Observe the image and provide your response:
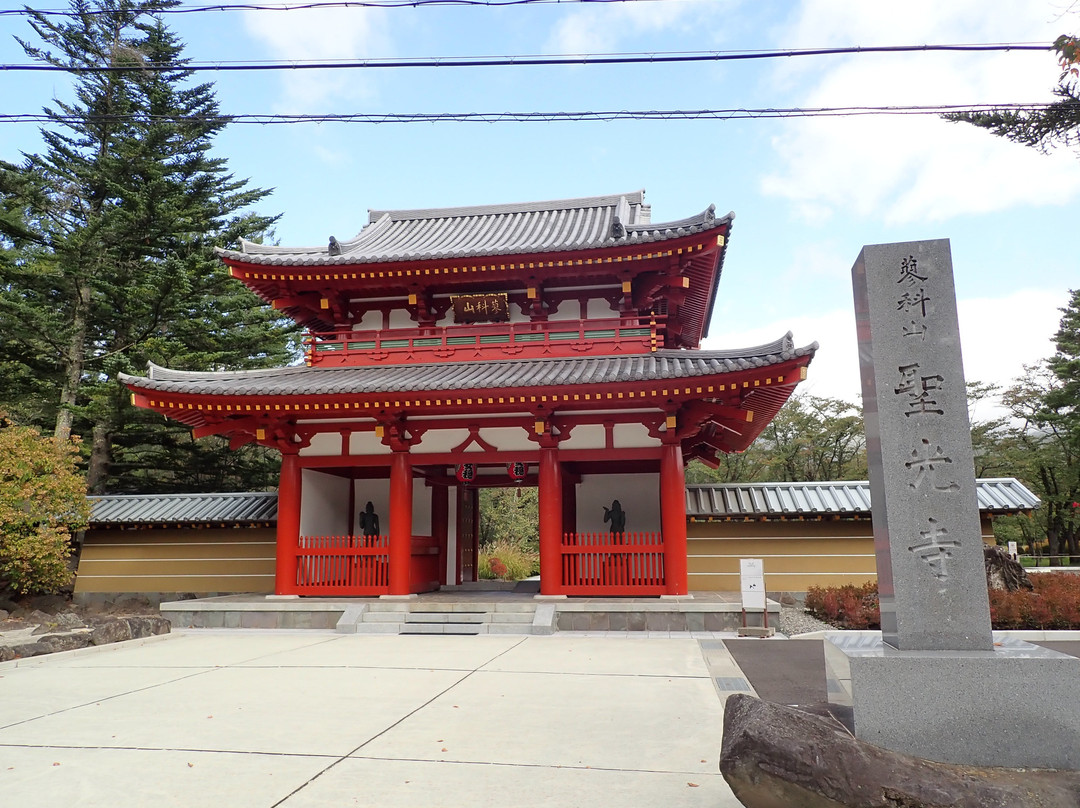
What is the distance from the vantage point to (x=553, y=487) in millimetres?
12852

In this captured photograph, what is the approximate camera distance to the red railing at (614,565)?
41.0 ft

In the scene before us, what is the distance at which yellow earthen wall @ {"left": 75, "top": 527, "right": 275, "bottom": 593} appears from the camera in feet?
53.7

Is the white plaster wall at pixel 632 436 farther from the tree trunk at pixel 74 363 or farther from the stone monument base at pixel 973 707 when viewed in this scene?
the tree trunk at pixel 74 363

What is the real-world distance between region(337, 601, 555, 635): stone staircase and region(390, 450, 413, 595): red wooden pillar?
527mm

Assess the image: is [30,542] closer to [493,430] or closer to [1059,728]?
[493,430]

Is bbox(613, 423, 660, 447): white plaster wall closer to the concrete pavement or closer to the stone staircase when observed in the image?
the stone staircase

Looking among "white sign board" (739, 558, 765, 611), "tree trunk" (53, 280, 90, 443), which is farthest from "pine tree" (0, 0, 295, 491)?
"white sign board" (739, 558, 765, 611)

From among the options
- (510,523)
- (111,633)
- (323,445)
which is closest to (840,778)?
(111,633)

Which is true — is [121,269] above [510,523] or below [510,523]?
above

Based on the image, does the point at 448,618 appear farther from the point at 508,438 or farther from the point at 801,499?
the point at 801,499

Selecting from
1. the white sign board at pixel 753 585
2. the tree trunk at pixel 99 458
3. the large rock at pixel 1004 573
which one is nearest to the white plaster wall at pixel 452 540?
the white sign board at pixel 753 585

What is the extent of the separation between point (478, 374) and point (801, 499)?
7.63 m

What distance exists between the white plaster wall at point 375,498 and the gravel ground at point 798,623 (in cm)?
884

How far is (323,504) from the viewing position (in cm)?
1495
